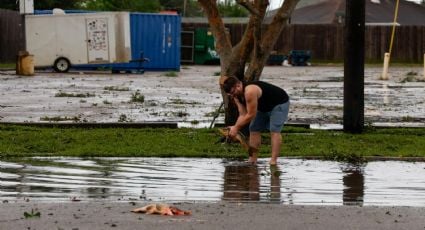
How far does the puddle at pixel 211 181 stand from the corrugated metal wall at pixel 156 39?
96.3ft

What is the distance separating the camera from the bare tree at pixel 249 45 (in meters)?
15.3

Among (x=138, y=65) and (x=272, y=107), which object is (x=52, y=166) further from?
(x=138, y=65)

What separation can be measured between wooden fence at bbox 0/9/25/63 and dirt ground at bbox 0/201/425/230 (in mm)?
39040

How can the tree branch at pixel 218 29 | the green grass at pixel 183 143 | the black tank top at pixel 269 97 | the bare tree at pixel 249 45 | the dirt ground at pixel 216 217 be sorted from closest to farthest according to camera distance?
1. the dirt ground at pixel 216 217
2. the black tank top at pixel 269 97
3. the green grass at pixel 183 143
4. the bare tree at pixel 249 45
5. the tree branch at pixel 218 29

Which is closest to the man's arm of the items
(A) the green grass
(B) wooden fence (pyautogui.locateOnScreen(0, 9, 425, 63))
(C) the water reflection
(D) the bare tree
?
(C) the water reflection

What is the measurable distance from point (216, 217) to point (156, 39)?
35.0 meters

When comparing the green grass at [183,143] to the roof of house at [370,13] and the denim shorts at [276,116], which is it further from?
the roof of house at [370,13]

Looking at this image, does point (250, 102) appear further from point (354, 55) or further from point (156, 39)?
point (156, 39)

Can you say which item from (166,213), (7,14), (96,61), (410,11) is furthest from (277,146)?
(410,11)

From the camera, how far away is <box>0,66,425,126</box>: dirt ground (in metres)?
19.4

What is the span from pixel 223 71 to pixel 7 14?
110 ft

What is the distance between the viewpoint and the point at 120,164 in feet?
42.1

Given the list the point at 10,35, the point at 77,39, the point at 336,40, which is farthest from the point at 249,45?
the point at 336,40

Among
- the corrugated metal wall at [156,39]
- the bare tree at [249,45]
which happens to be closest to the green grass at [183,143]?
the bare tree at [249,45]
